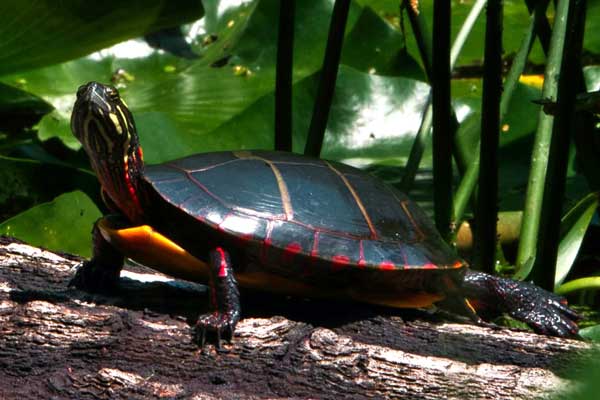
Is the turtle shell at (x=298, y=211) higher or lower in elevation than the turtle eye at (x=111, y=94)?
lower

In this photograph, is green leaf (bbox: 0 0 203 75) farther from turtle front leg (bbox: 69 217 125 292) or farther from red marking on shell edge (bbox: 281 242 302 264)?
red marking on shell edge (bbox: 281 242 302 264)

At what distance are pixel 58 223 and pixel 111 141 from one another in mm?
633

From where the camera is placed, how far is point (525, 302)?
1713mm

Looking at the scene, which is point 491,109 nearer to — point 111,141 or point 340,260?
point 340,260

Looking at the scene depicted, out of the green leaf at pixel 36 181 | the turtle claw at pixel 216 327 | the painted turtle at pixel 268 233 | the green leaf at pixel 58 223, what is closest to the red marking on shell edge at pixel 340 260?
the painted turtle at pixel 268 233

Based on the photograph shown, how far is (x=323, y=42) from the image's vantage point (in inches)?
132

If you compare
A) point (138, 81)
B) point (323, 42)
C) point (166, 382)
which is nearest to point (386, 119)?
point (323, 42)

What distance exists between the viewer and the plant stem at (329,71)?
205 cm

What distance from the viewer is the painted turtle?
158cm

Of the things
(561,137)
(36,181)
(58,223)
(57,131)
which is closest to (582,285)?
(561,137)

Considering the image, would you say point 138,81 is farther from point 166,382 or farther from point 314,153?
point 166,382

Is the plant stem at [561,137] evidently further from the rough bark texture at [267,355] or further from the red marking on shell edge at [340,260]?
the red marking on shell edge at [340,260]

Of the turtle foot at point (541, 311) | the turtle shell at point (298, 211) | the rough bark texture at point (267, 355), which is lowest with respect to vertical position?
the rough bark texture at point (267, 355)

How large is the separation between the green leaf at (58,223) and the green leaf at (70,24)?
56 centimetres
